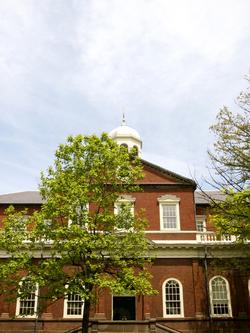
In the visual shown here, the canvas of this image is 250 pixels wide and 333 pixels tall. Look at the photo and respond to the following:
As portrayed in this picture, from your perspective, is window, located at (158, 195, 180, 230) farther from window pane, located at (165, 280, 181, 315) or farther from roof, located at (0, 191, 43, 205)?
roof, located at (0, 191, 43, 205)

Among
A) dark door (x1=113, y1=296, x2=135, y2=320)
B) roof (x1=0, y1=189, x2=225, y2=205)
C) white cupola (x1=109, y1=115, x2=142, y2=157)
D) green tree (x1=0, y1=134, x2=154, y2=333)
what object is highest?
white cupola (x1=109, y1=115, x2=142, y2=157)

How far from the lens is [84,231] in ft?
57.9

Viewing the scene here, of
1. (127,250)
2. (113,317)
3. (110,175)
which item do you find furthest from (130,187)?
(113,317)

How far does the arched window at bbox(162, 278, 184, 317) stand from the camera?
24.7 meters

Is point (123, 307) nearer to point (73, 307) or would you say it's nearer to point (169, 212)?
point (73, 307)

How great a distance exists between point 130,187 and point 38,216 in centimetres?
483

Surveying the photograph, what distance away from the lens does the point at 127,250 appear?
1875cm

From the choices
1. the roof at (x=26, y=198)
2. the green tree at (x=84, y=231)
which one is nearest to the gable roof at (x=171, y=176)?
the roof at (x=26, y=198)

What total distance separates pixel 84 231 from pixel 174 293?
412 inches

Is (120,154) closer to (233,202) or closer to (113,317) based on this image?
(233,202)

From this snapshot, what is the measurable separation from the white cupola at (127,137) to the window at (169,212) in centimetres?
700

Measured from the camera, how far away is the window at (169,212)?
88.2 ft

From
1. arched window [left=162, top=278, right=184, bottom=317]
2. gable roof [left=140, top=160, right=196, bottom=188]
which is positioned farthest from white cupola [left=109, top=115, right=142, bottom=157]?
arched window [left=162, top=278, right=184, bottom=317]

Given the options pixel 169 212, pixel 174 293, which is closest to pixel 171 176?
pixel 169 212
